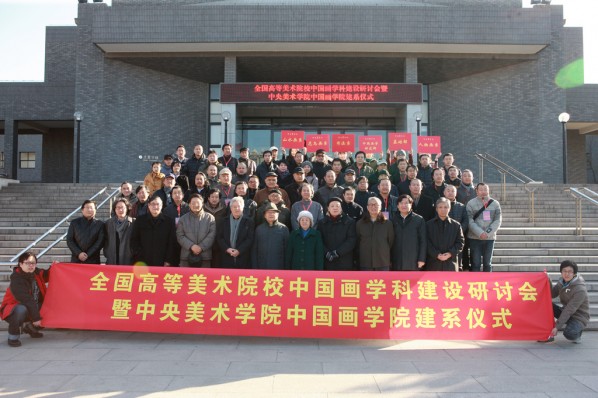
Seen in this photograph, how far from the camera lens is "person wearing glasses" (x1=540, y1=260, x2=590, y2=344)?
19.0 ft

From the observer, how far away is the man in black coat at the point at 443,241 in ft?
20.5

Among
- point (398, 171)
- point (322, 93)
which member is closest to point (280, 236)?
point (398, 171)

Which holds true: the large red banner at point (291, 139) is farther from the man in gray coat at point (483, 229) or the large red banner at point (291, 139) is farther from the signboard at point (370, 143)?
the man in gray coat at point (483, 229)

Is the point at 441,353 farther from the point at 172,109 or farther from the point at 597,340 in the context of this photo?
the point at 172,109

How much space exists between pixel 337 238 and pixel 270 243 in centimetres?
93

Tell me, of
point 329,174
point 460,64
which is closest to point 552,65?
point 460,64

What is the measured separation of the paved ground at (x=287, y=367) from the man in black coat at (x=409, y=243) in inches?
41.1

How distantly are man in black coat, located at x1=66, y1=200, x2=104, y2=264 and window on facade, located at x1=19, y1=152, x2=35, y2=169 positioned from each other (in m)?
25.8

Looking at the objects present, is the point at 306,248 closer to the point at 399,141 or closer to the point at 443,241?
the point at 443,241

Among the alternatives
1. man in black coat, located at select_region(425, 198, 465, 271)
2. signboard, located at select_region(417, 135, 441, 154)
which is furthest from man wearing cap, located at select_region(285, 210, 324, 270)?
signboard, located at select_region(417, 135, 441, 154)

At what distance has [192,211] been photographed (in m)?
6.41

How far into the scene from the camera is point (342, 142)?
13.6 m

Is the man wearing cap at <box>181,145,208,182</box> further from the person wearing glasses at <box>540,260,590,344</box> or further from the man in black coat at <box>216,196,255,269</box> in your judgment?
the person wearing glasses at <box>540,260,590,344</box>

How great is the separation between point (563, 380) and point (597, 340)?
2053 mm
